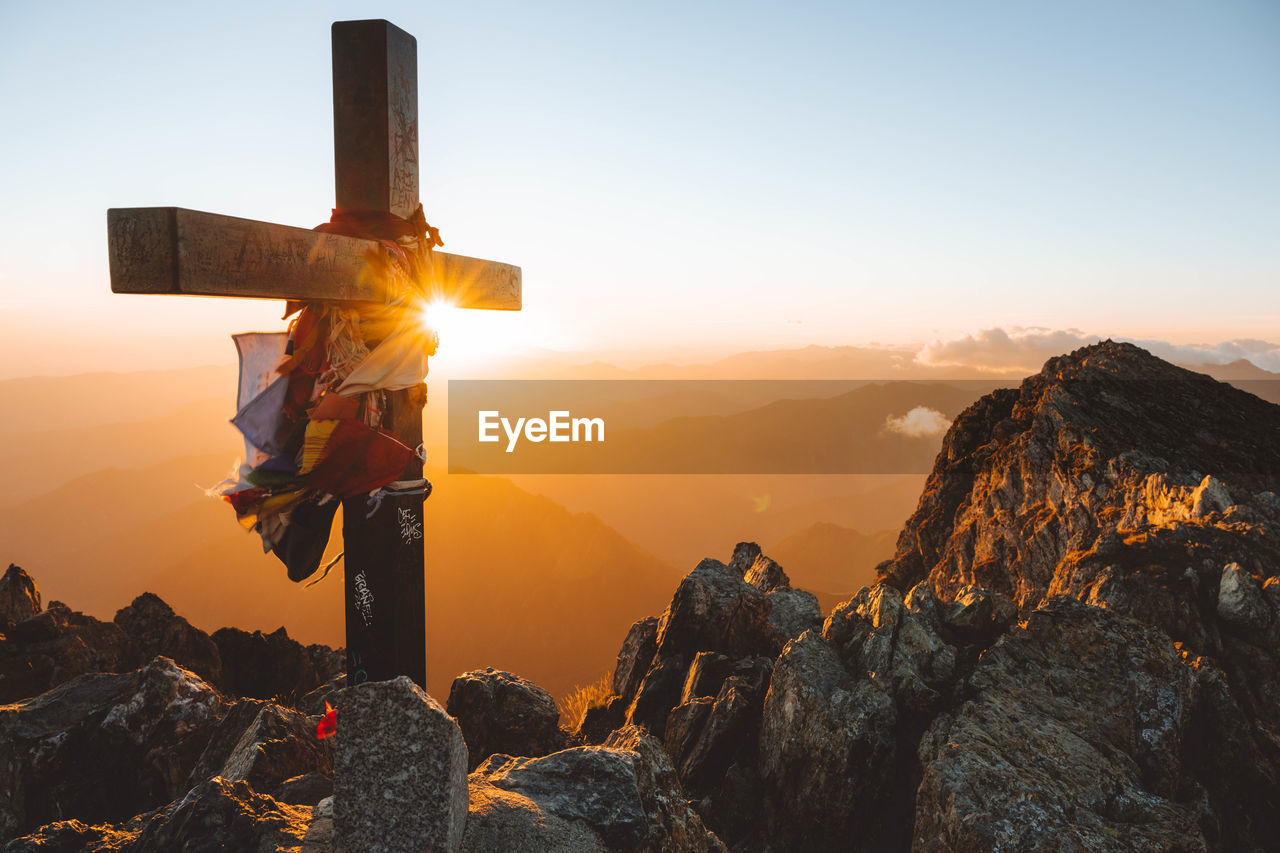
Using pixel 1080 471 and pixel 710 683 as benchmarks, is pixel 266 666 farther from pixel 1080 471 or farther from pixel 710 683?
pixel 1080 471

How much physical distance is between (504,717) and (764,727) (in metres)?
2.80

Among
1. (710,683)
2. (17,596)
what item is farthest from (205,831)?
(17,596)

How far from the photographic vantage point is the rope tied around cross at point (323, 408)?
3.99 metres

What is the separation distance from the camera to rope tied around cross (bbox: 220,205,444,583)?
3994mm

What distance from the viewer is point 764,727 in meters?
7.45

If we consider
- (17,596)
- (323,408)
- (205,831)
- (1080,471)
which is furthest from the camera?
(1080,471)

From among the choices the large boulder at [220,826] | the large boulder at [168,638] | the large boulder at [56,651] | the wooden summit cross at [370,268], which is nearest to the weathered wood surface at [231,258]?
the wooden summit cross at [370,268]

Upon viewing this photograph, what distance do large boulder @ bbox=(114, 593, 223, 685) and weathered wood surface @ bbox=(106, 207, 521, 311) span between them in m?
8.83

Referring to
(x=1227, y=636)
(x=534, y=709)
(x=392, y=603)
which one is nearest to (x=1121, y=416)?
(x=1227, y=636)

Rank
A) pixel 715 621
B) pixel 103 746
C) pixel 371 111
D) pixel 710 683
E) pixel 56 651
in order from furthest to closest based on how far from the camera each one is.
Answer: pixel 715 621, pixel 56 651, pixel 710 683, pixel 103 746, pixel 371 111

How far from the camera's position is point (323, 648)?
11.2m

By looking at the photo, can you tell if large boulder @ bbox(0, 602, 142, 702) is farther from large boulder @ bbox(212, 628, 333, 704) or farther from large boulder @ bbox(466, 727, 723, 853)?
large boulder @ bbox(466, 727, 723, 853)

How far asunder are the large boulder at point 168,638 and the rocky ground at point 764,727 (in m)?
0.04

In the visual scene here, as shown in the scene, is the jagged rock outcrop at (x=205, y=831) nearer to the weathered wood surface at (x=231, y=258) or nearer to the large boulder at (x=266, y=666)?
the weathered wood surface at (x=231, y=258)
